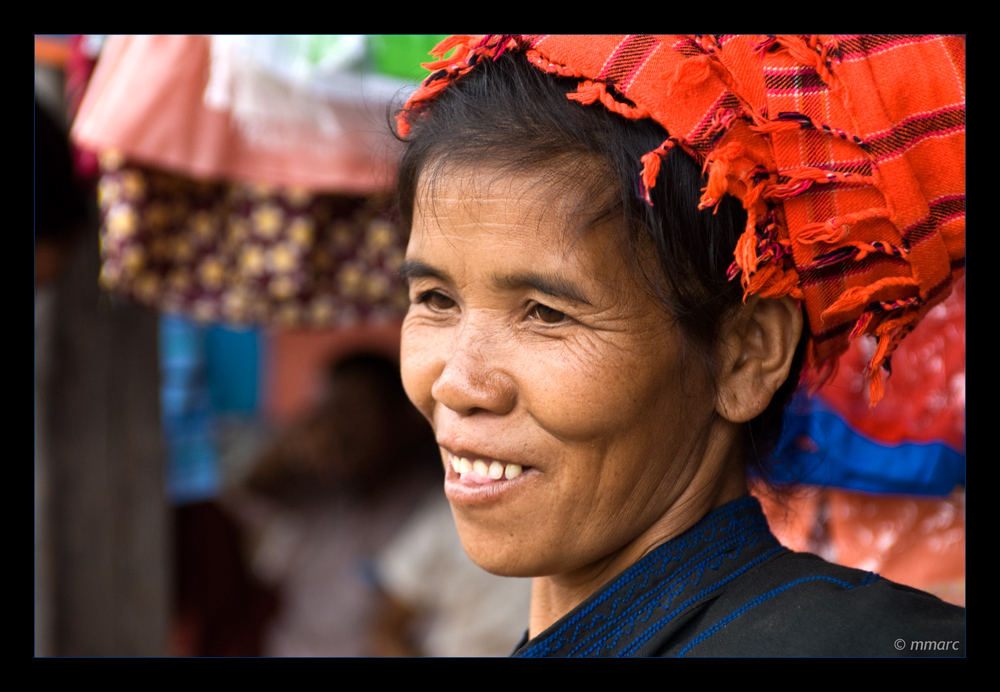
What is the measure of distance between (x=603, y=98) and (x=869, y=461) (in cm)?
140

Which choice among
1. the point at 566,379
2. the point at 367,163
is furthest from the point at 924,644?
the point at 367,163

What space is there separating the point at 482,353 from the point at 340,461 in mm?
3151

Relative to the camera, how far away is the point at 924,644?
110 cm

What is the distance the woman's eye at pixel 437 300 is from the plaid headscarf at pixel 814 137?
1.31 feet

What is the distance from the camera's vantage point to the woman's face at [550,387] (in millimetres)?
1244

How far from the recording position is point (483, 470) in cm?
132

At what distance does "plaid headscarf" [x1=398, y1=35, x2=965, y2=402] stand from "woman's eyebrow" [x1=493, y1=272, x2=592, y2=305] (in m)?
0.19

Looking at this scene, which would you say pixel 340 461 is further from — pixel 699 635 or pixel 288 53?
pixel 699 635

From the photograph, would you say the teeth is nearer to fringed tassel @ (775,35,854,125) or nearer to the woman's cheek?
the woman's cheek

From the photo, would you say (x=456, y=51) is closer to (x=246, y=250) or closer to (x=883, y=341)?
(x=883, y=341)

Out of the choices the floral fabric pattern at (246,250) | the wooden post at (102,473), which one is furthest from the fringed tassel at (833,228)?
the wooden post at (102,473)

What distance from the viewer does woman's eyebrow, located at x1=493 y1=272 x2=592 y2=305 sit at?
125cm

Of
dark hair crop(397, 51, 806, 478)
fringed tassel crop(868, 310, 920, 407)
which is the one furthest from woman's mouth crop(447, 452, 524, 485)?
fringed tassel crop(868, 310, 920, 407)

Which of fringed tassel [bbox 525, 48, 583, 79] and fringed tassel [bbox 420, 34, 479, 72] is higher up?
fringed tassel [bbox 420, 34, 479, 72]
